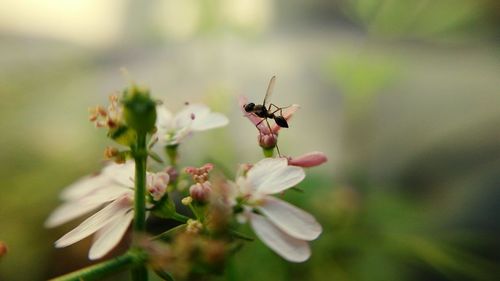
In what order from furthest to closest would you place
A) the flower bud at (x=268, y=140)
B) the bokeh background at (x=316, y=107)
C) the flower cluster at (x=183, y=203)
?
1. the bokeh background at (x=316, y=107)
2. the flower bud at (x=268, y=140)
3. the flower cluster at (x=183, y=203)

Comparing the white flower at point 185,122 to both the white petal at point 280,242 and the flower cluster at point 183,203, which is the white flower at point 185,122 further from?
the white petal at point 280,242

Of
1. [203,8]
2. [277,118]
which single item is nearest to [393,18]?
[203,8]

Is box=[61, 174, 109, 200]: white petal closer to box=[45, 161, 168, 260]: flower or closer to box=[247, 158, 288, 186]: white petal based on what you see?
box=[45, 161, 168, 260]: flower

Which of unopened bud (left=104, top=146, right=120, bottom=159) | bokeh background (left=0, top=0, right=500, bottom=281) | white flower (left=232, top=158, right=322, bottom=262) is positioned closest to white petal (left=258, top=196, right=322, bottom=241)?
white flower (left=232, top=158, right=322, bottom=262)

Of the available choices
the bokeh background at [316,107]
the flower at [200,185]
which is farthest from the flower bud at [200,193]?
the bokeh background at [316,107]

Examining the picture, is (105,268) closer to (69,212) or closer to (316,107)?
(69,212)

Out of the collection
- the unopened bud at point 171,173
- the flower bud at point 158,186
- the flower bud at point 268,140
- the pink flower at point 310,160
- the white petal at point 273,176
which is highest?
the flower bud at point 268,140

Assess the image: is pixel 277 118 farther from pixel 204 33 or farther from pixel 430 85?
pixel 430 85

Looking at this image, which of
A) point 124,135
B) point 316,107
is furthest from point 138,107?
point 316,107
